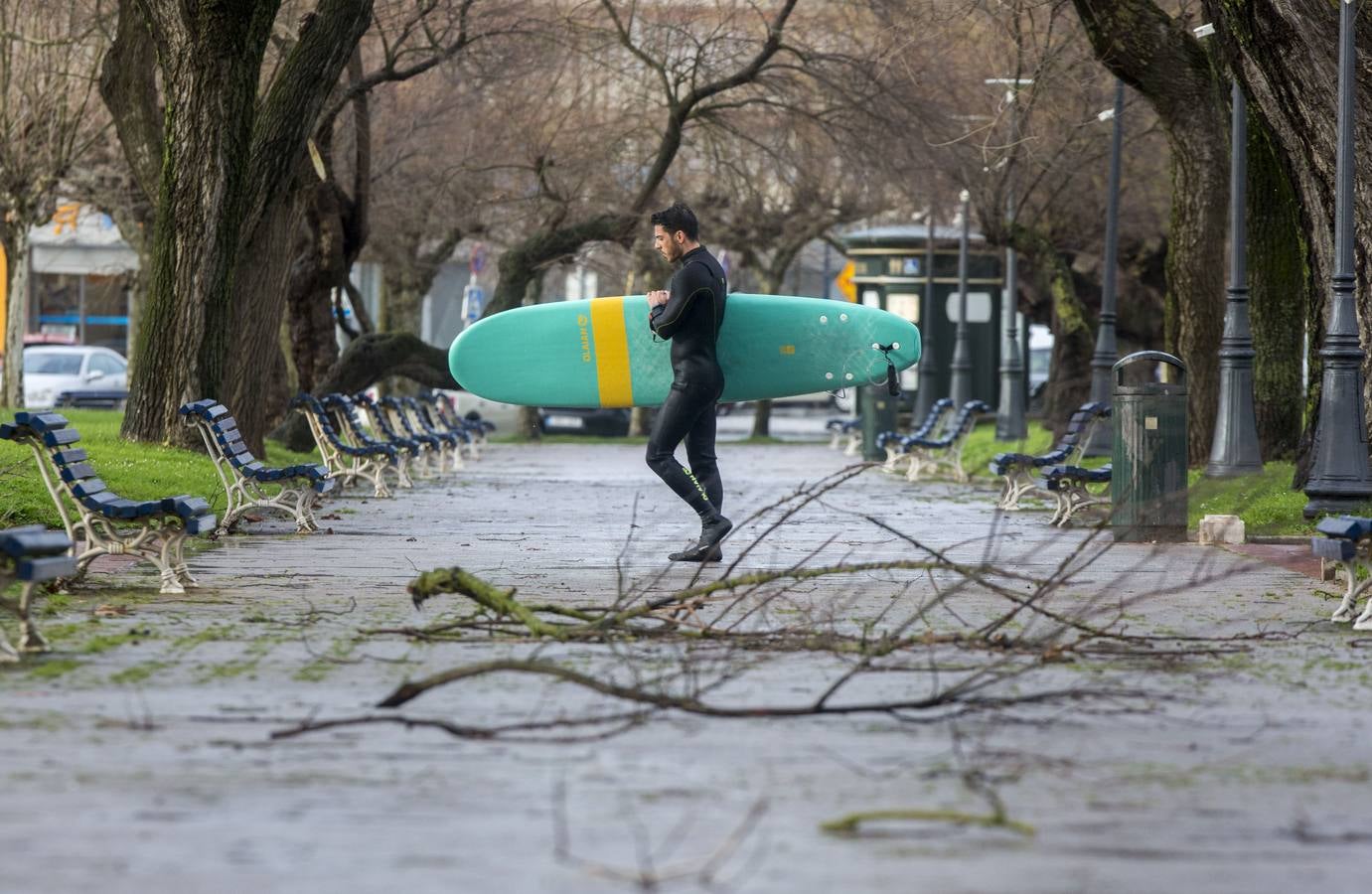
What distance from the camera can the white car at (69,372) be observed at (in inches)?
1636

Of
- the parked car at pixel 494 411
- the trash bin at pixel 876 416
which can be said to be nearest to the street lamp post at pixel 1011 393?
the trash bin at pixel 876 416

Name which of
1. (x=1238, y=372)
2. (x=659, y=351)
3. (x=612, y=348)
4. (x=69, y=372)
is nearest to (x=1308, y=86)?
(x=1238, y=372)

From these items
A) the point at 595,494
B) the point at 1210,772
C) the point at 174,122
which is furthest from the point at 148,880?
the point at 595,494

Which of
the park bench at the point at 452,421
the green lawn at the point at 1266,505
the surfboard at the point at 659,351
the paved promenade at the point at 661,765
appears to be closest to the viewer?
the paved promenade at the point at 661,765

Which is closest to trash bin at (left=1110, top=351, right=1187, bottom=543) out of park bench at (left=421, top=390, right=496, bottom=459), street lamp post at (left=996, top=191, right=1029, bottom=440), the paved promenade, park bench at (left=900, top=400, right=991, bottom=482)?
the paved promenade

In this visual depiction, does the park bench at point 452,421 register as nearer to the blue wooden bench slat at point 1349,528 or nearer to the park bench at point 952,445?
the park bench at point 952,445

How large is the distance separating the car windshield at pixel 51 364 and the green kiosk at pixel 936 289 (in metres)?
15.3

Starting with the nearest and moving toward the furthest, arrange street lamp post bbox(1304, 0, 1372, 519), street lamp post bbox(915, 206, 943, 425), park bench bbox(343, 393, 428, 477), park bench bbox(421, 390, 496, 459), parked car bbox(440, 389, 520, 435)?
street lamp post bbox(1304, 0, 1372, 519) → park bench bbox(343, 393, 428, 477) → park bench bbox(421, 390, 496, 459) → street lamp post bbox(915, 206, 943, 425) → parked car bbox(440, 389, 520, 435)

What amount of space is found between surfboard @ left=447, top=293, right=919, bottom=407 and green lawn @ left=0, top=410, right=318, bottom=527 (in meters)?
2.35

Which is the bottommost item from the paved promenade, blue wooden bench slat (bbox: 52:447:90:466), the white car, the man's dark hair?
the paved promenade

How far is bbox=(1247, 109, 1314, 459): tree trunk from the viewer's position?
20438mm

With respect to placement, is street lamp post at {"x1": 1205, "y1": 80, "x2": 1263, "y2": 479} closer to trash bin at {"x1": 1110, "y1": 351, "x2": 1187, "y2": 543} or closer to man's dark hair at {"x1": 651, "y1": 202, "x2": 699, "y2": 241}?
trash bin at {"x1": 1110, "y1": 351, "x2": 1187, "y2": 543}

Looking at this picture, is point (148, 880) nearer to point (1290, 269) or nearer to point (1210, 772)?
point (1210, 772)

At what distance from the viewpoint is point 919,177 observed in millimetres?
27594
